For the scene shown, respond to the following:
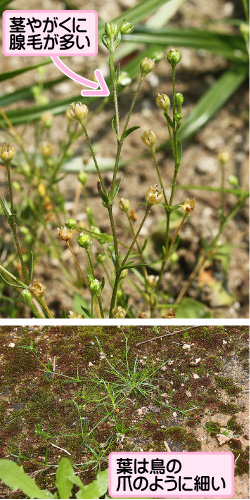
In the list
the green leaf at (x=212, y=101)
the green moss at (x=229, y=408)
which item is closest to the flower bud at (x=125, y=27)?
the green moss at (x=229, y=408)

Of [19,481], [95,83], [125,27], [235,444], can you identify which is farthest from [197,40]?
[19,481]

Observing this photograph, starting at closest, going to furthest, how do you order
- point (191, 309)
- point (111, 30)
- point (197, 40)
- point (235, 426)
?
point (111, 30) < point (235, 426) < point (191, 309) < point (197, 40)

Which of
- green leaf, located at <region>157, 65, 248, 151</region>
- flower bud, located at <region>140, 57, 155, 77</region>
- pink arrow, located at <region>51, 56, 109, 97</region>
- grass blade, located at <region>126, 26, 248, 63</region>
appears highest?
grass blade, located at <region>126, 26, 248, 63</region>

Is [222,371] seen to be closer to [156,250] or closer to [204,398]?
[204,398]

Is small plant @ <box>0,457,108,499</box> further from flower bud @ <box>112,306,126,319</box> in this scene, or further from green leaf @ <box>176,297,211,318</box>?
green leaf @ <box>176,297,211,318</box>

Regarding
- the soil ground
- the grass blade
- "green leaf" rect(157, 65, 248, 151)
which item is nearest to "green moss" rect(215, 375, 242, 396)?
the soil ground

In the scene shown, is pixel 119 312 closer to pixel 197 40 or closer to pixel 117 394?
pixel 117 394

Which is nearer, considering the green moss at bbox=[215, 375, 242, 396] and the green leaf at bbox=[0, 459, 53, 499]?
the green leaf at bbox=[0, 459, 53, 499]

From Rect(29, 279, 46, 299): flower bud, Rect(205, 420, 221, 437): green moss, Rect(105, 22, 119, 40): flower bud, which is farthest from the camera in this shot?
Rect(205, 420, 221, 437): green moss
